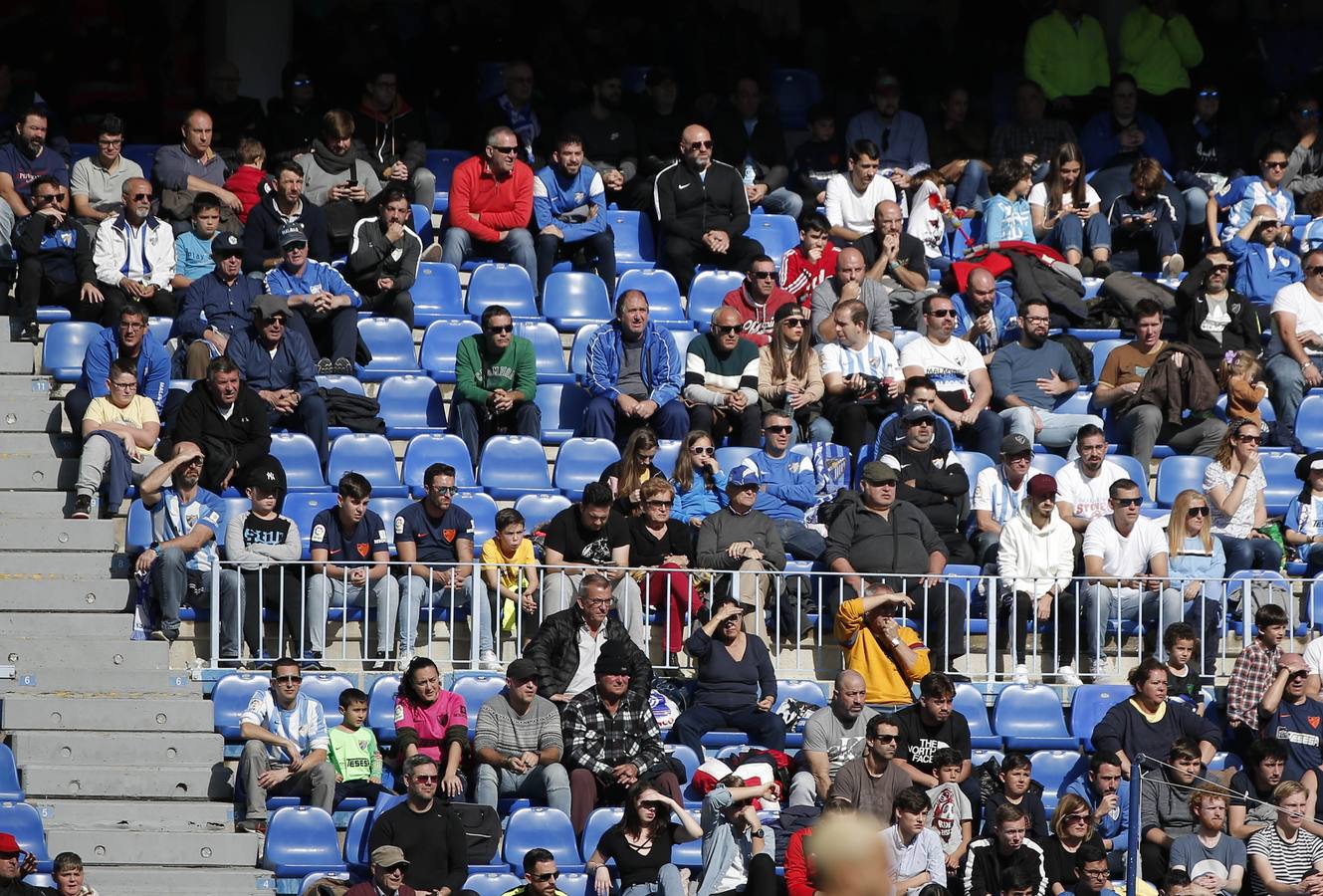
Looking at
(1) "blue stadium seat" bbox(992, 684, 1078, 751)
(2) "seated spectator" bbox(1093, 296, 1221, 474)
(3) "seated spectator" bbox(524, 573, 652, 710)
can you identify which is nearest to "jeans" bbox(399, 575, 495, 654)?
(3) "seated spectator" bbox(524, 573, 652, 710)

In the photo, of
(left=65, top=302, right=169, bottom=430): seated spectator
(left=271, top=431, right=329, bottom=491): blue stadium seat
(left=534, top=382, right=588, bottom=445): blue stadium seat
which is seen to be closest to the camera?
(left=65, top=302, right=169, bottom=430): seated spectator

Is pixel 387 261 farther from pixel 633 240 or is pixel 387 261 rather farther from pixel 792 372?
pixel 792 372

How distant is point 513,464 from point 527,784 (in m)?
2.54

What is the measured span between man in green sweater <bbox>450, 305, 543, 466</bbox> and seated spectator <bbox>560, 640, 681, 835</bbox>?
2.32 meters

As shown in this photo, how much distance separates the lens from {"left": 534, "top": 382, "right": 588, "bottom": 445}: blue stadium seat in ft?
48.3

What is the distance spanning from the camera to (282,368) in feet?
46.0

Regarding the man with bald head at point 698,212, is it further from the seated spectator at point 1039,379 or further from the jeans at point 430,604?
the jeans at point 430,604

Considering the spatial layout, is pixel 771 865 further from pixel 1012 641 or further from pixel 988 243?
pixel 988 243

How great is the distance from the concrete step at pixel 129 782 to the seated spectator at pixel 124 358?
2.34m

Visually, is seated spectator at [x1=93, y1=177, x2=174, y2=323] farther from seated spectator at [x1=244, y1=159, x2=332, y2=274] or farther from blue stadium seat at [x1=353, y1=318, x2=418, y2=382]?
blue stadium seat at [x1=353, y1=318, x2=418, y2=382]

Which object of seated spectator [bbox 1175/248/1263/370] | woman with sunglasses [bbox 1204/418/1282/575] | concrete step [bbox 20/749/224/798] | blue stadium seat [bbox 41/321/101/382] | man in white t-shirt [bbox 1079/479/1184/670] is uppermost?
seated spectator [bbox 1175/248/1263/370]

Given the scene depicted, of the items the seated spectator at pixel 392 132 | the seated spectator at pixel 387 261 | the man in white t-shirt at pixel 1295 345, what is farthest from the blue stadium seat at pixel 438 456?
the man in white t-shirt at pixel 1295 345

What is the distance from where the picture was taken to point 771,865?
11.4 meters

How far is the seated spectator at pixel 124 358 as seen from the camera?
1362 cm
